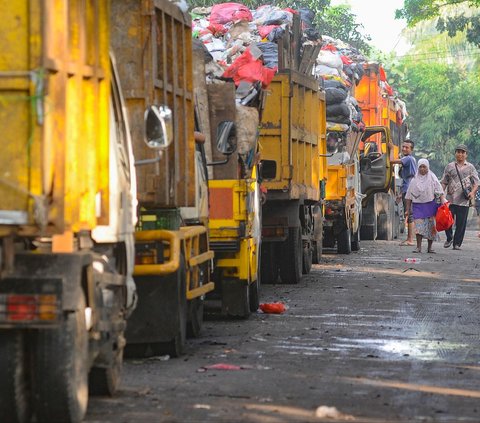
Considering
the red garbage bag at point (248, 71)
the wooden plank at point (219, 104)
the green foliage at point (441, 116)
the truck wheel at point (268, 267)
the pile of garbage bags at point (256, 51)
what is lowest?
the truck wheel at point (268, 267)

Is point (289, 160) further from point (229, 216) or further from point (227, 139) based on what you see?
point (227, 139)

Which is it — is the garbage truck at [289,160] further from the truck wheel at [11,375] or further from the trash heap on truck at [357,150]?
the truck wheel at [11,375]

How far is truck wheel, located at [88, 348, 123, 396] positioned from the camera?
8.69m

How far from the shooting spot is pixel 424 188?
27.5 meters

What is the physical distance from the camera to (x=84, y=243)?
7.94 metres

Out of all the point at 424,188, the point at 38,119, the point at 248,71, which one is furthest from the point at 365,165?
the point at 38,119

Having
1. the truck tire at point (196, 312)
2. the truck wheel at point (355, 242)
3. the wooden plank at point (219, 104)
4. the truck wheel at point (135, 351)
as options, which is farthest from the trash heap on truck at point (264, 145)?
the truck wheel at point (355, 242)

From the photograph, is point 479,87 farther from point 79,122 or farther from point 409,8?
point 79,122

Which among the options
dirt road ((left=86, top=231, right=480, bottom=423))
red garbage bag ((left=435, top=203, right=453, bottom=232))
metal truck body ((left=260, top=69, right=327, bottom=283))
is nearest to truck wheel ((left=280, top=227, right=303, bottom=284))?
metal truck body ((left=260, top=69, right=327, bottom=283))

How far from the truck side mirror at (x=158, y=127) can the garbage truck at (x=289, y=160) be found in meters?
8.91

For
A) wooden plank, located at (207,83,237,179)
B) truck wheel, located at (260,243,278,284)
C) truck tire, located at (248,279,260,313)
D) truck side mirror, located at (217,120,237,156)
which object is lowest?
truck tire, located at (248,279,260,313)

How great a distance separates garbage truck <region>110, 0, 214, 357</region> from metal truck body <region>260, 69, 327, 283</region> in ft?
21.3

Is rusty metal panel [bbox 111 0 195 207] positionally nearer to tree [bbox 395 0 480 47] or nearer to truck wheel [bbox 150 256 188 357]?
truck wheel [bbox 150 256 188 357]

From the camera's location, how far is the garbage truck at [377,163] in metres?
31.1
